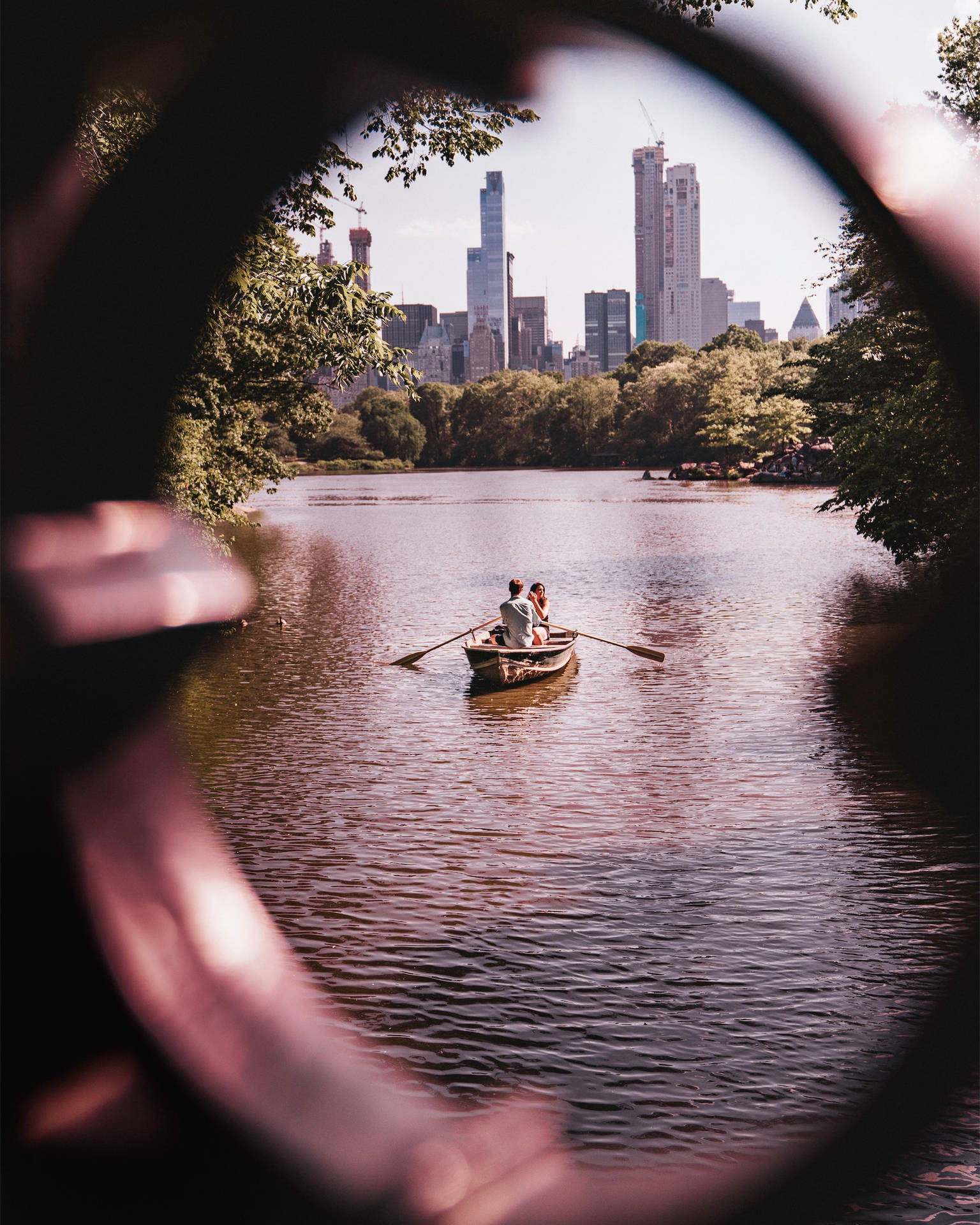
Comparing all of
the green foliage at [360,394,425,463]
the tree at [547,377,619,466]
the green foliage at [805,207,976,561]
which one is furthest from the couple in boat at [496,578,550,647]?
the green foliage at [360,394,425,463]

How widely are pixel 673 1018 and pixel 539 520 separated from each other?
47083mm

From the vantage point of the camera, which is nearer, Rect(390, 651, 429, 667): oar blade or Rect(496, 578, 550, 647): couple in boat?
Rect(496, 578, 550, 647): couple in boat

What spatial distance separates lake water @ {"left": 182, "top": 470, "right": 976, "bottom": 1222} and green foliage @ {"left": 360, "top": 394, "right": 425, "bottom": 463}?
111 m

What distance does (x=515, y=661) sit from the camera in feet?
58.7

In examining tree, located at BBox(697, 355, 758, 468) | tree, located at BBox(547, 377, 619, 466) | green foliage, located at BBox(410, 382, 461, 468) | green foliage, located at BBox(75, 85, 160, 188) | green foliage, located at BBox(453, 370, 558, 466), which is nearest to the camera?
green foliage, located at BBox(75, 85, 160, 188)

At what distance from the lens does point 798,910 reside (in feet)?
29.5

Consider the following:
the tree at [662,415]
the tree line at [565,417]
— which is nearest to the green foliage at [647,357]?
the tree line at [565,417]

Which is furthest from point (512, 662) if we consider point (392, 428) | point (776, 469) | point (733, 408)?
point (392, 428)

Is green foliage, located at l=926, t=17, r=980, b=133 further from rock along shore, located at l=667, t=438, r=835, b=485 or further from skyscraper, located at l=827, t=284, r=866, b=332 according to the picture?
rock along shore, located at l=667, t=438, r=835, b=485

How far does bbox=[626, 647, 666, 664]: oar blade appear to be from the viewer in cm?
1964

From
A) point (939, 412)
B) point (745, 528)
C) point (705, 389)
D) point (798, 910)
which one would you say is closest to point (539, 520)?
point (745, 528)

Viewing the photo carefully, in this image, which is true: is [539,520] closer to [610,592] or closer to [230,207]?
[610,592]

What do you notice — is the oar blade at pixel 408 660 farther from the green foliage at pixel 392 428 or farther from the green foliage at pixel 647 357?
the green foliage at pixel 647 357

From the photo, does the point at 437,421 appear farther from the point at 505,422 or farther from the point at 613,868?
the point at 613,868
